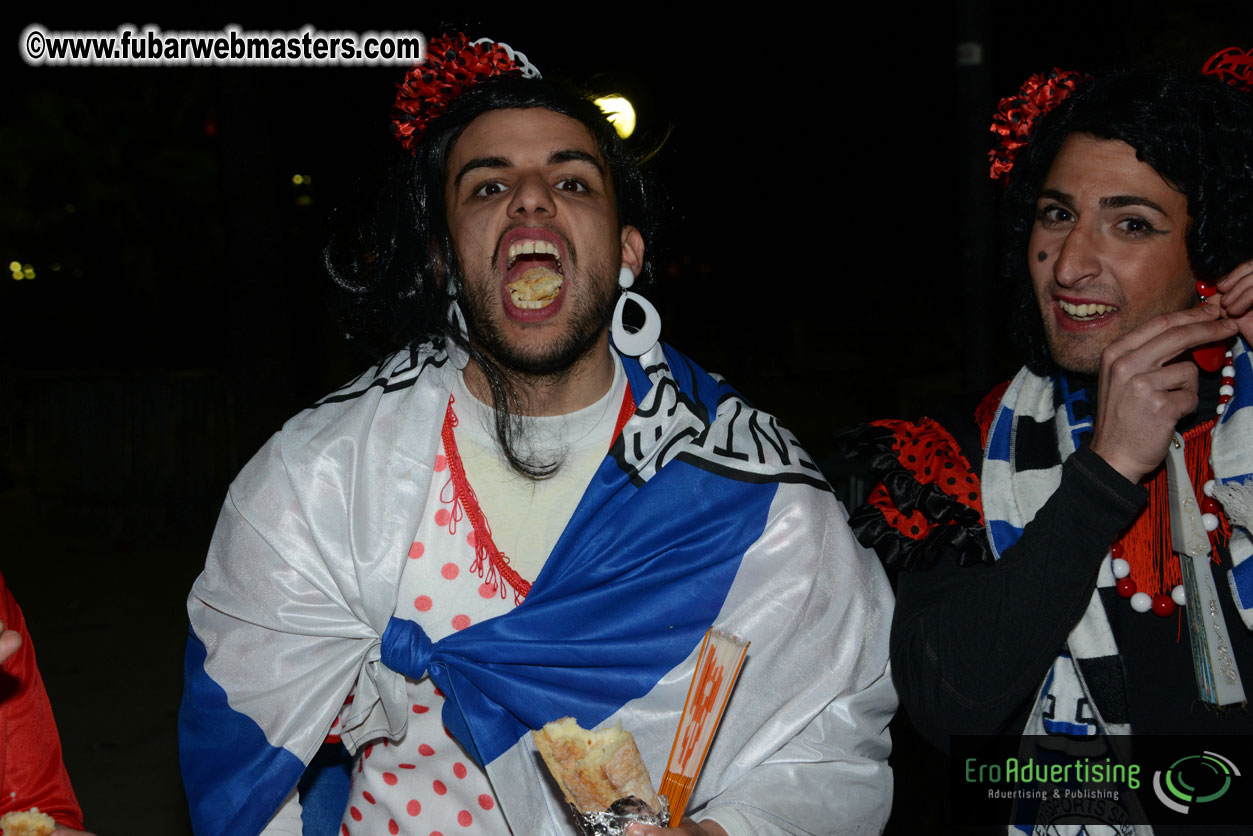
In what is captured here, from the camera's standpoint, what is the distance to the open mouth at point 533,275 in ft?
8.60

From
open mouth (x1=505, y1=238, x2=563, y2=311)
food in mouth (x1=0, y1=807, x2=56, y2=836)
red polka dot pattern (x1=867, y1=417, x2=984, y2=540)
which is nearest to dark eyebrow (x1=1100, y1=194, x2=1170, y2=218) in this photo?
red polka dot pattern (x1=867, y1=417, x2=984, y2=540)

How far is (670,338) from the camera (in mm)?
23234

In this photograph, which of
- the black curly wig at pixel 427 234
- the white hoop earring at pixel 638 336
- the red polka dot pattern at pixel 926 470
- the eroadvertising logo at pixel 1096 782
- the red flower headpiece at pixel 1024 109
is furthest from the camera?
the black curly wig at pixel 427 234

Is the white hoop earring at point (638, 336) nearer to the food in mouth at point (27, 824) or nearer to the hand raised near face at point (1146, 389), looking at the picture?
the hand raised near face at point (1146, 389)

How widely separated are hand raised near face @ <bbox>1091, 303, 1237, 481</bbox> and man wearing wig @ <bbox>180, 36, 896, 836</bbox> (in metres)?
0.58

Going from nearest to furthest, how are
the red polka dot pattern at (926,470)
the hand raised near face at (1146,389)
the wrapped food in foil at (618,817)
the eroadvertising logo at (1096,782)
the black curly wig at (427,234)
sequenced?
the wrapped food in foil at (618,817), the hand raised near face at (1146,389), the eroadvertising logo at (1096,782), the red polka dot pattern at (926,470), the black curly wig at (427,234)

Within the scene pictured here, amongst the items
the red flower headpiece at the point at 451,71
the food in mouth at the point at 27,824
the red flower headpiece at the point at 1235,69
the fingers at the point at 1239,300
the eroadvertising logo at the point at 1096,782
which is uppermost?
the red flower headpiece at the point at 451,71

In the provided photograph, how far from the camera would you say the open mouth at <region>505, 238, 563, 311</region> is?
8.60 ft

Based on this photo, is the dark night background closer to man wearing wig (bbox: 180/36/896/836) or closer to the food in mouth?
man wearing wig (bbox: 180/36/896/836)

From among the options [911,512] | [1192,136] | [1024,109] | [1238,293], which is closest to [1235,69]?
[1192,136]

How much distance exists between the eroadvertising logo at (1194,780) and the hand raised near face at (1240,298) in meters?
0.78

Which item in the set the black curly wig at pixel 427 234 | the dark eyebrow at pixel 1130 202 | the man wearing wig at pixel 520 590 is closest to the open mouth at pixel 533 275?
the man wearing wig at pixel 520 590

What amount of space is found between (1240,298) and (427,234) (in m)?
1.85

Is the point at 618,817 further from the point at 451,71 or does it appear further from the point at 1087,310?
the point at 451,71
